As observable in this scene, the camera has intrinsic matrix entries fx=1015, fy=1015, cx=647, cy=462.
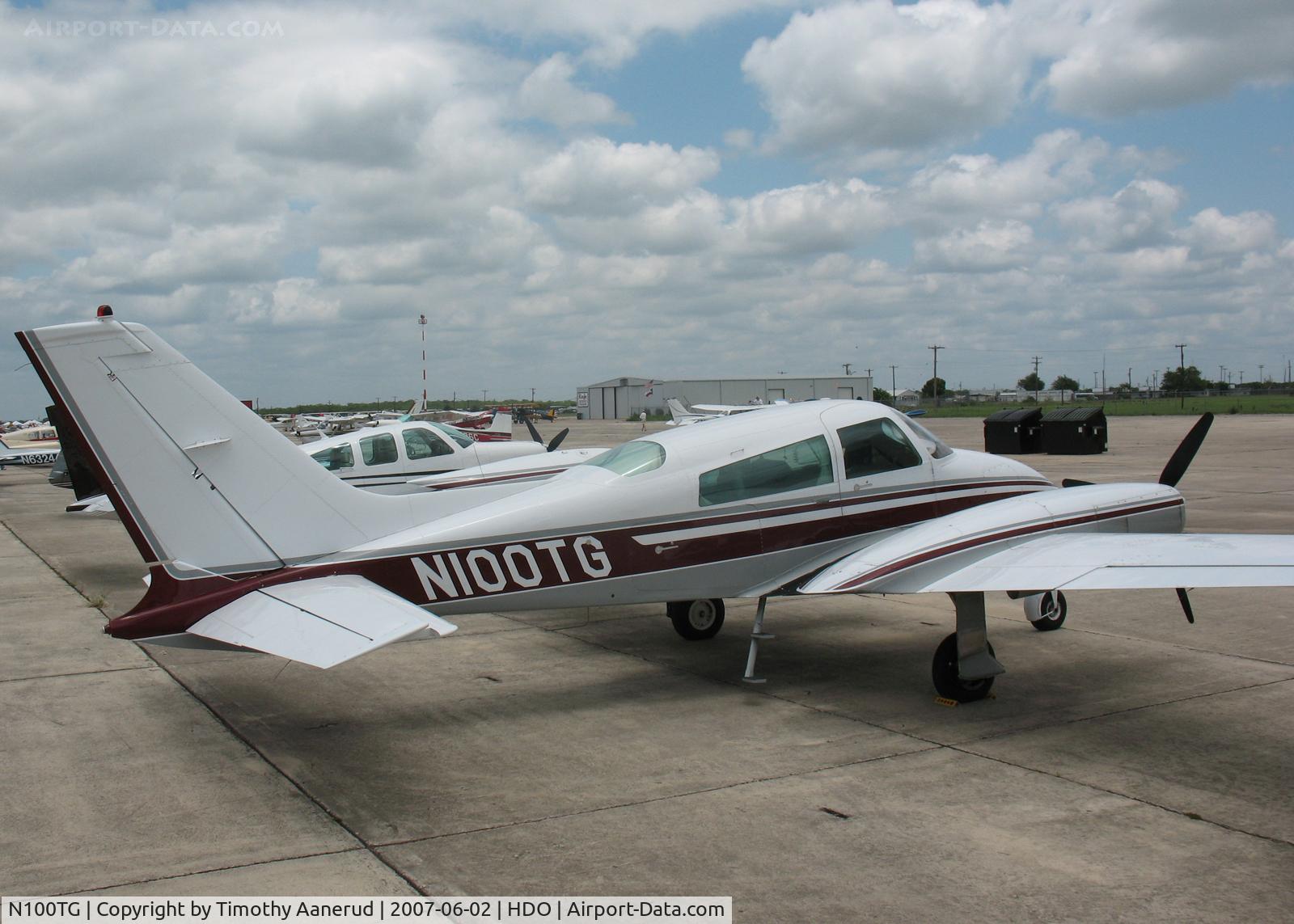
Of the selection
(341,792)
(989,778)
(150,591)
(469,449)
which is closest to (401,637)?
(341,792)

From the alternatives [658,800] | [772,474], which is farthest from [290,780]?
[772,474]

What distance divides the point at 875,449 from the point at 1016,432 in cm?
2626

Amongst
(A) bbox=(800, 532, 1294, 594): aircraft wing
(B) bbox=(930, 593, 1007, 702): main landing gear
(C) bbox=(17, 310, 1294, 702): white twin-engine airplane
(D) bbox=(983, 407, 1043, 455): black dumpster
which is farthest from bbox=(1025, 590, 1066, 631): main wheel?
(D) bbox=(983, 407, 1043, 455): black dumpster

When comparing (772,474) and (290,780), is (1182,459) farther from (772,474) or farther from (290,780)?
(290,780)

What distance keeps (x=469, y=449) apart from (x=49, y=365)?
9.72m

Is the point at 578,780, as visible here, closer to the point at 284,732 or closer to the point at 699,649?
the point at 284,732

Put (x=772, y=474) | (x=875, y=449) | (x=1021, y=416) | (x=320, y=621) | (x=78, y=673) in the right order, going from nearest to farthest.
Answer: (x=320, y=621)
(x=772, y=474)
(x=875, y=449)
(x=78, y=673)
(x=1021, y=416)

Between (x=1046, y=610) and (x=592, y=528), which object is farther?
(x=1046, y=610)

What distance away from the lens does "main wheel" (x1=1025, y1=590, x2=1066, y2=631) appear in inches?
370

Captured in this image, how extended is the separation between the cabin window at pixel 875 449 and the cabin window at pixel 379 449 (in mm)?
8896

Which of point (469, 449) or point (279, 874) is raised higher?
point (469, 449)

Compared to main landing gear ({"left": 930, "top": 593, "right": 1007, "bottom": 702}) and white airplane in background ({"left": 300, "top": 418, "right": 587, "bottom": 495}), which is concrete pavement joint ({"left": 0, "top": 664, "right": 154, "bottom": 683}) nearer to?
white airplane in background ({"left": 300, "top": 418, "right": 587, "bottom": 495})

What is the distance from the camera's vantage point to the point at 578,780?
19.0 feet

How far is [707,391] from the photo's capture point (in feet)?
324
